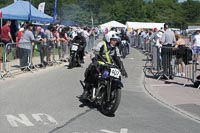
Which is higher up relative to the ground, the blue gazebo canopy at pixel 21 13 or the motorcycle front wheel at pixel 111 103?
the blue gazebo canopy at pixel 21 13

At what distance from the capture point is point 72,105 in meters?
10.6

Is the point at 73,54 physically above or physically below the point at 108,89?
above

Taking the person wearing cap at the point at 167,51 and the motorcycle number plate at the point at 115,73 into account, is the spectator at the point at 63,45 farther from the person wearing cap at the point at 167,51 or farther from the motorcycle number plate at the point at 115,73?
the motorcycle number plate at the point at 115,73

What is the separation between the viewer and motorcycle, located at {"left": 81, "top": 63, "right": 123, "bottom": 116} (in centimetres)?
916

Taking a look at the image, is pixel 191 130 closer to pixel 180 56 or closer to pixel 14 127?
pixel 14 127

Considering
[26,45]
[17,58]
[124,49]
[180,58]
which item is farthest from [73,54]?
[124,49]

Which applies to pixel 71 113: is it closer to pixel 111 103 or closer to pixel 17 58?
pixel 111 103

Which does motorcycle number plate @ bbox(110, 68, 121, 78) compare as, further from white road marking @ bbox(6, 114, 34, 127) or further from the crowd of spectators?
the crowd of spectators

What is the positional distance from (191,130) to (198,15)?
5729 inches

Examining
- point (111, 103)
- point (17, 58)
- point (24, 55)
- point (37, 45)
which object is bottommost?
point (111, 103)

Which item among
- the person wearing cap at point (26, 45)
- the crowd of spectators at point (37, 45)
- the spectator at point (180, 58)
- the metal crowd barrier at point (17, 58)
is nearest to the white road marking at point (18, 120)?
the metal crowd barrier at point (17, 58)

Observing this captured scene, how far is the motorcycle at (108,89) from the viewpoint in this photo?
9.16 meters

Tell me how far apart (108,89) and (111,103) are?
0.32 metres

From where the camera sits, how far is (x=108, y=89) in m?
9.36
